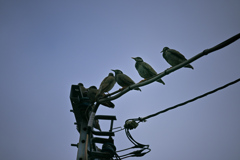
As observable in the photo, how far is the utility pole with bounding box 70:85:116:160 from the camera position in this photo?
2.63 meters

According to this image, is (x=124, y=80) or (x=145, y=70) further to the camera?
(x=145, y=70)

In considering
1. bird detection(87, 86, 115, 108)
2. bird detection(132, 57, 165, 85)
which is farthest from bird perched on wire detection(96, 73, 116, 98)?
bird detection(132, 57, 165, 85)

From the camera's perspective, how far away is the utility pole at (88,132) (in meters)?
2.63

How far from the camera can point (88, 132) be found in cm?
269

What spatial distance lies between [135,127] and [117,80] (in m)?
1.55

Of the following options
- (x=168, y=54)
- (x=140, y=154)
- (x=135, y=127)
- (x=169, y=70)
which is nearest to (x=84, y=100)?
(x=135, y=127)

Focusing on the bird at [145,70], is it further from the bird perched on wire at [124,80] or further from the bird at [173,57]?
the bird perched on wire at [124,80]

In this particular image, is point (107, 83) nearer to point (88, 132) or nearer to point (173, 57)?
point (88, 132)

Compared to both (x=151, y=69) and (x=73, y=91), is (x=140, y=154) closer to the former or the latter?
(x=73, y=91)

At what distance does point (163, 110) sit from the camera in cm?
258

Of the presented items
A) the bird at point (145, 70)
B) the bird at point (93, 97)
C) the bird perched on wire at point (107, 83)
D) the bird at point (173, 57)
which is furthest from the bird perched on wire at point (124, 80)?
the bird at point (173, 57)

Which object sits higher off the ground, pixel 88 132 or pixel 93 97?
pixel 93 97

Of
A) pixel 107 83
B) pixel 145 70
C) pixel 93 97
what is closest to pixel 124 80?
pixel 107 83

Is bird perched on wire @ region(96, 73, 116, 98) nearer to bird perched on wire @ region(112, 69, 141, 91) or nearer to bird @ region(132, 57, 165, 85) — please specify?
bird perched on wire @ region(112, 69, 141, 91)
